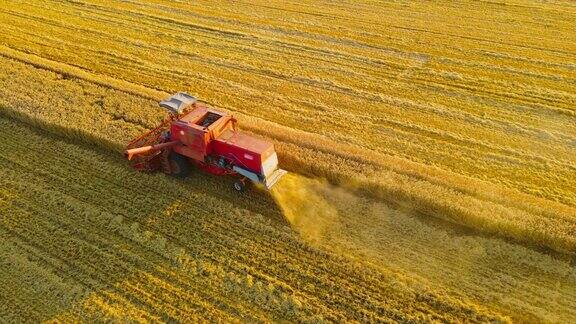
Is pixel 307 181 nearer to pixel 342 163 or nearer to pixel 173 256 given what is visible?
pixel 342 163

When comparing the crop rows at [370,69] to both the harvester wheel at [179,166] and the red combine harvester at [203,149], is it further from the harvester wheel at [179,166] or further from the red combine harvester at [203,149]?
the harvester wheel at [179,166]

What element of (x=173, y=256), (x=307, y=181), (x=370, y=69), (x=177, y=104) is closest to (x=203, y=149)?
(x=177, y=104)

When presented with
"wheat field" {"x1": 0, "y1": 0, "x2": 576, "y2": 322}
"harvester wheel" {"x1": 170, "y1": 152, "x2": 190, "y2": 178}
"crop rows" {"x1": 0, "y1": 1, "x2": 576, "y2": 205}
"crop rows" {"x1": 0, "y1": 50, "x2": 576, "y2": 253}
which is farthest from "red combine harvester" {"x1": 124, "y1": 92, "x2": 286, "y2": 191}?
"crop rows" {"x1": 0, "y1": 1, "x2": 576, "y2": 205}

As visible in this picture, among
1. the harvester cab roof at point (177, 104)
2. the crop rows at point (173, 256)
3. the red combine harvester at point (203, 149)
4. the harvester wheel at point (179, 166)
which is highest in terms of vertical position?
the harvester cab roof at point (177, 104)

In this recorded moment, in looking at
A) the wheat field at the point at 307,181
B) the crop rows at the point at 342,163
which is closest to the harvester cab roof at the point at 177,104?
the wheat field at the point at 307,181

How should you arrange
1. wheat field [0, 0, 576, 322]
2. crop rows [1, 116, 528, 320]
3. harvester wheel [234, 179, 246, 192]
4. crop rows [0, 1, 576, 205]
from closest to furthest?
crop rows [1, 116, 528, 320] < wheat field [0, 0, 576, 322] < harvester wheel [234, 179, 246, 192] < crop rows [0, 1, 576, 205]

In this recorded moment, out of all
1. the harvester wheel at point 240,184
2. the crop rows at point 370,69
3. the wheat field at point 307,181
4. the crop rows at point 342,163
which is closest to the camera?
the wheat field at point 307,181

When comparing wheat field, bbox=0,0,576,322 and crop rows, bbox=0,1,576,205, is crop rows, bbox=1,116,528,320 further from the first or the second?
crop rows, bbox=0,1,576,205

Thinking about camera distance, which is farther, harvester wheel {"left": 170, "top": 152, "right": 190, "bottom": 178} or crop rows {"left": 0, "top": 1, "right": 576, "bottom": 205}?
crop rows {"left": 0, "top": 1, "right": 576, "bottom": 205}
